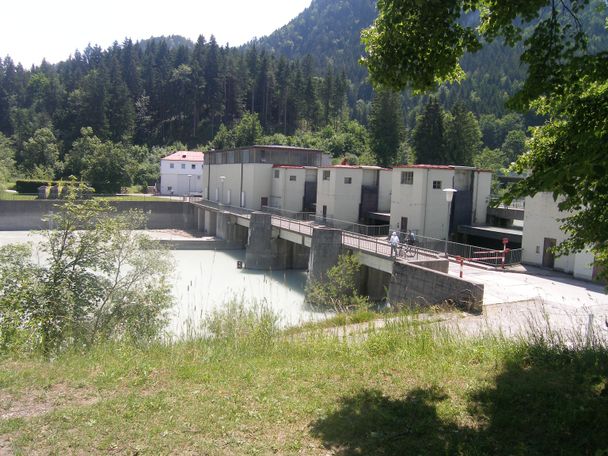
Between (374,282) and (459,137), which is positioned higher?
(459,137)

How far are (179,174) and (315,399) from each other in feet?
238

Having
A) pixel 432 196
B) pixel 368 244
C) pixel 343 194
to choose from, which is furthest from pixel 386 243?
pixel 343 194

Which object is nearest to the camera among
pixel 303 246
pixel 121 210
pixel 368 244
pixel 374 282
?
pixel 368 244

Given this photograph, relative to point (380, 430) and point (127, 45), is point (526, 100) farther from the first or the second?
point (127, 45)

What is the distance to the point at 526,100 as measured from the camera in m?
7.32

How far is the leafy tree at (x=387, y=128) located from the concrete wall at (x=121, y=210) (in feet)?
Answer: 90.3

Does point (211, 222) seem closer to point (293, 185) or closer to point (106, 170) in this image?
point (293, 185)

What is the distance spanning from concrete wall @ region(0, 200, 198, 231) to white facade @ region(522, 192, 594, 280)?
32324mm

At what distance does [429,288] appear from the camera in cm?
1880

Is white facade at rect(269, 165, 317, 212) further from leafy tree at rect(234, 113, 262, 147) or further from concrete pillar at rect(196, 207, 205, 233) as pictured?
leafy tree at rect(234, 113, 262, 147)

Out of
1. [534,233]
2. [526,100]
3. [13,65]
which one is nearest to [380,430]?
A: [526,100]

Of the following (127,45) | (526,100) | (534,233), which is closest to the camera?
(526,100)

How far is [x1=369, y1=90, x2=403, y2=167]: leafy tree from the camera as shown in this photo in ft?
234

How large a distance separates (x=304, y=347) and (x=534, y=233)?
20.2 m
